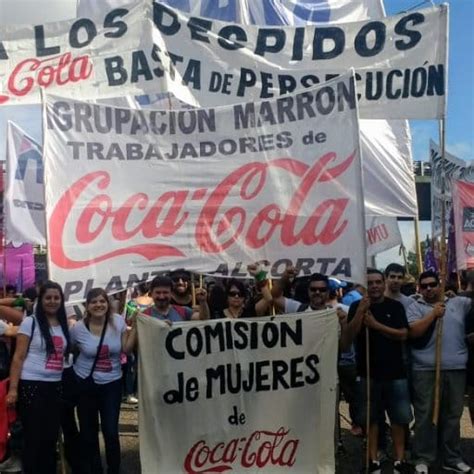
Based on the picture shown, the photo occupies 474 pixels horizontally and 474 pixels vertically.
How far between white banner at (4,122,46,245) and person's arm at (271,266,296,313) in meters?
4.91

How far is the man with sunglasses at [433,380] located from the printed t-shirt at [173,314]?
71.8 inches

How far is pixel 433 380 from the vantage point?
6031 mm

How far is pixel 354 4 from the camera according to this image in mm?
11125

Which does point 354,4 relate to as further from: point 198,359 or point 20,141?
point 198,359

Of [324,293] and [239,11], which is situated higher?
[239,11]

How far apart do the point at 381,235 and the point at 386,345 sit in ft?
22.5

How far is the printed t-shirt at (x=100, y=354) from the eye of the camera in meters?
5.48

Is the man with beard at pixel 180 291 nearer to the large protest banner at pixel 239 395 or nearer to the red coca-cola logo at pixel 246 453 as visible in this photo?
the large protest banner at pixel 239 395

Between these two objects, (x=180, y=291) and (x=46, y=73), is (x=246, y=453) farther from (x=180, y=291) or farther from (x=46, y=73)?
(x=46, y=73)

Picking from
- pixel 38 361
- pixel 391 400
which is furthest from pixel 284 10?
pixel 38 361

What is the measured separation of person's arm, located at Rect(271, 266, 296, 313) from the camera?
5727 millimetres

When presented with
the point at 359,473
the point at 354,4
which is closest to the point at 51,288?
the point at 359,473

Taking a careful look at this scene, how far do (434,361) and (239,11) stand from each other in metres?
6.14

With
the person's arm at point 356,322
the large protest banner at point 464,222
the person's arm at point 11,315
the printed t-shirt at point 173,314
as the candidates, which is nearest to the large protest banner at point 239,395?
the person's arm at point 356,322
